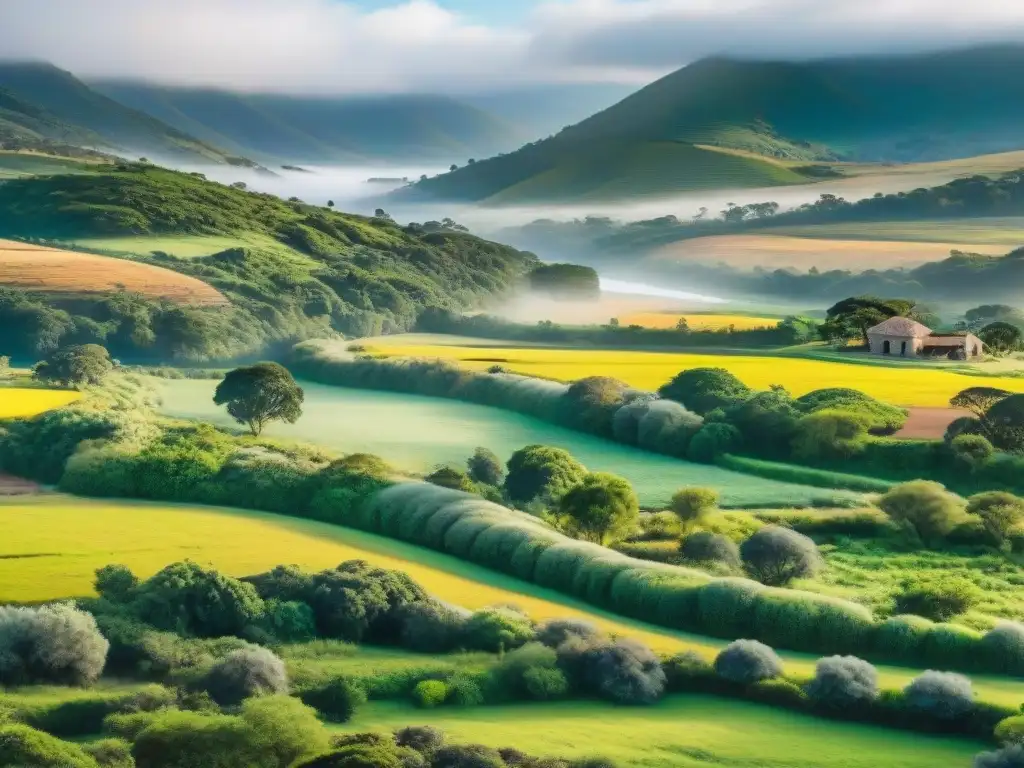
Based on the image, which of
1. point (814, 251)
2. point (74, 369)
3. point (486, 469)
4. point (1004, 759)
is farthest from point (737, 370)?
point (814, 251)

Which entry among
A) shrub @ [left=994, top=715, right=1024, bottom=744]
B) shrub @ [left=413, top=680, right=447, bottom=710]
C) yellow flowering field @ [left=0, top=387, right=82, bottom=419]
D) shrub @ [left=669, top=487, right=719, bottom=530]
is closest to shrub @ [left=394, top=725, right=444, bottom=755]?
shrub @ [left=413, top=680, right=447, bottom=710]

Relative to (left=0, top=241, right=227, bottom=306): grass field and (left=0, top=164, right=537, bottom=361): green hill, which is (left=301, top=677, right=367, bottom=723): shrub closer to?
(left=0, top=164, right=537, bottom=361): green hill

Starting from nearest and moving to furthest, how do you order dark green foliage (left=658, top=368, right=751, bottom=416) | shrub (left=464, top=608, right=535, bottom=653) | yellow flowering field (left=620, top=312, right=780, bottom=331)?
shrub (left=464, top=608, right=535, bottom=653) → dark green foliage (left=658, top=368, right=751, bottom=416) → yellow flowering field (left=620, top=312, right=780, bottom=331)

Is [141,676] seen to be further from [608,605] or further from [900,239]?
[900,239]

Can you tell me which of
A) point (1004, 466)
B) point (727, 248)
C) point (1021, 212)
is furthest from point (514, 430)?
point (1021, 212)

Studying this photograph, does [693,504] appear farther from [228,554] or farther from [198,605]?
[198,605]

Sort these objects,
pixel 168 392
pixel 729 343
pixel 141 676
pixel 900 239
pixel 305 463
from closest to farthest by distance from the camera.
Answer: pixel 141 676, pixel 305 463, pixel 168 392, pixel 729 343, pixel 900 239
